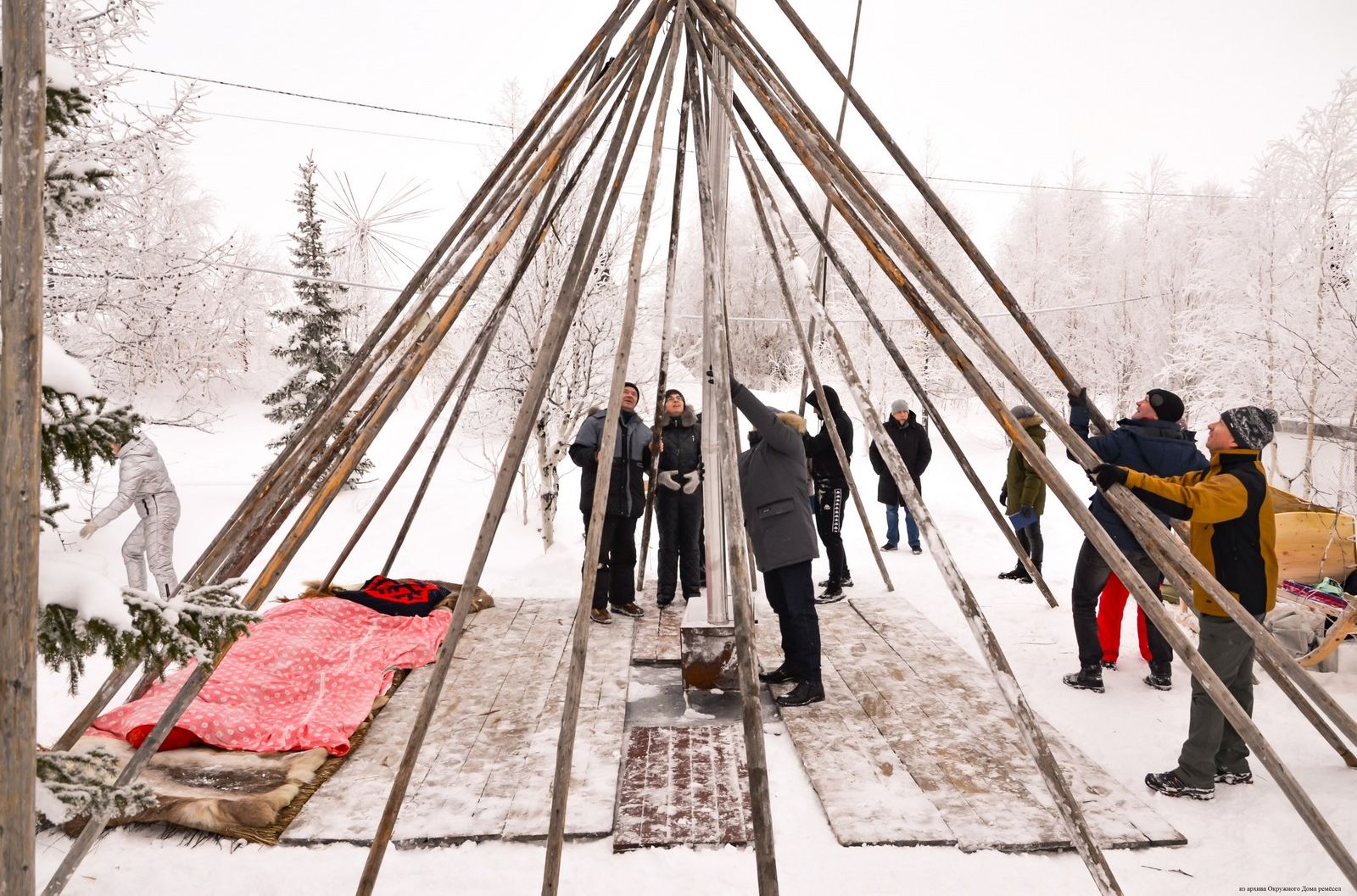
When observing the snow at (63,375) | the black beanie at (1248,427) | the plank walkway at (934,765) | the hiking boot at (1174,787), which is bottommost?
the plank walkway at (934,765)

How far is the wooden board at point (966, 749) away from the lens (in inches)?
124

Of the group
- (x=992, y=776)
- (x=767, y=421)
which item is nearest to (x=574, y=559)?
(x=767, y=421)

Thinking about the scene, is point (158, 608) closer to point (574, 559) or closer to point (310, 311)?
point (574, 559)

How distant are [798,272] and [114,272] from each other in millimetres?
6629

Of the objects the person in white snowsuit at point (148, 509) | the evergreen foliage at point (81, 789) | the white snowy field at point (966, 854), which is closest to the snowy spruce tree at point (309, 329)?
the person in white snowsuit at point (148, 509)

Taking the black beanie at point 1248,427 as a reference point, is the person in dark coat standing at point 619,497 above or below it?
below

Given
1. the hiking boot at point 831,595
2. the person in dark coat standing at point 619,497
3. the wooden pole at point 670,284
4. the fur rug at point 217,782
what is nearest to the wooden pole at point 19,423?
the fur rug at point 217,782

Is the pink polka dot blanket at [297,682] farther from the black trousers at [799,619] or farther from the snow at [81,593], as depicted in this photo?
the snow at [81,593]

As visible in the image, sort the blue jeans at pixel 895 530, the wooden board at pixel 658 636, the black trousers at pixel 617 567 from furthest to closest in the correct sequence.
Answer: the blue jeans at pixel 895 530
the black trousers at pixel 617 567
the wooden board at pixel 658 636

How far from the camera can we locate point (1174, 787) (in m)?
3.47

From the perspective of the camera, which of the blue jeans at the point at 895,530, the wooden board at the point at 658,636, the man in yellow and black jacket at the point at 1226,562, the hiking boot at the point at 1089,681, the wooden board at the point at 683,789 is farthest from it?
the blue jeans at the point at 895,530

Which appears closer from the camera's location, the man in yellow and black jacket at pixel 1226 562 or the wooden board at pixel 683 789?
the wooden board at pixel 683 789

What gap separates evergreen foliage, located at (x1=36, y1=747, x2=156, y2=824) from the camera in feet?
Answer: 5.81

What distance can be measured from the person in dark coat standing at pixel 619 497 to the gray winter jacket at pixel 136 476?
9.58 ft
